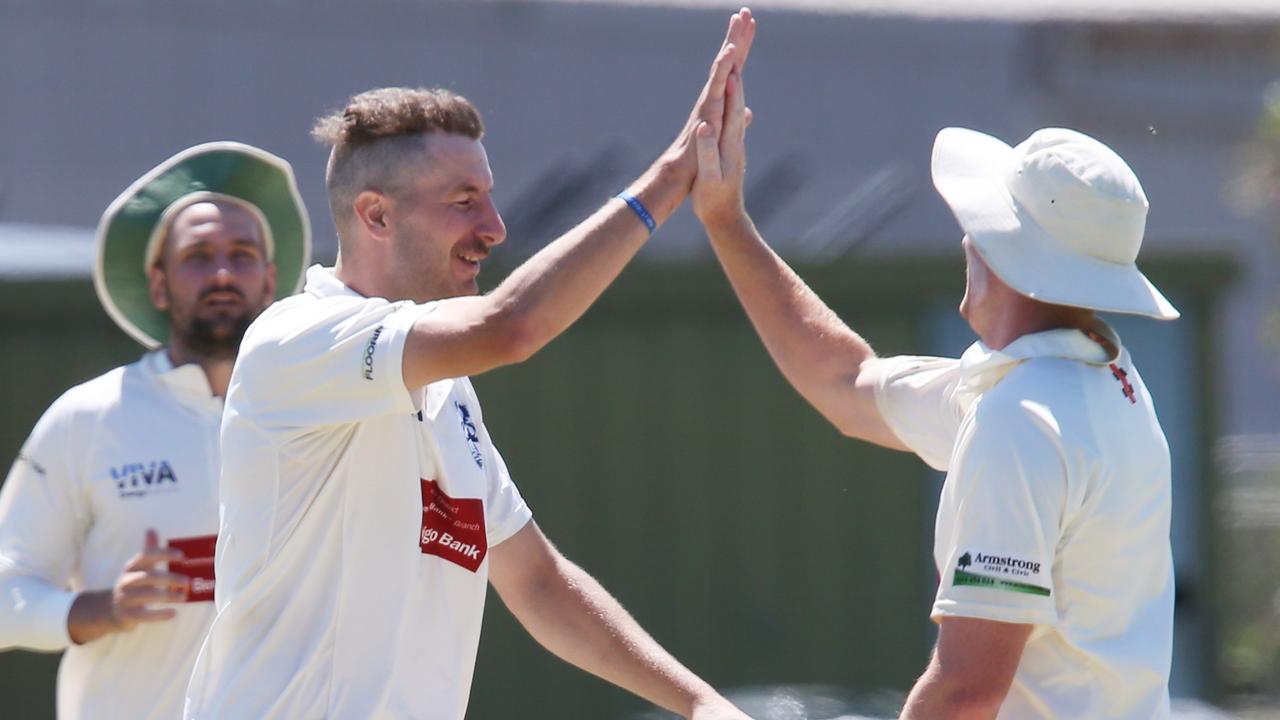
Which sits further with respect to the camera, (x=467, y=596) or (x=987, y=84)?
(x=987, y=84)

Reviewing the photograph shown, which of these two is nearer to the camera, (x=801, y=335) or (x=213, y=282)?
(x=801, y=335)

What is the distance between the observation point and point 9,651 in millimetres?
8781

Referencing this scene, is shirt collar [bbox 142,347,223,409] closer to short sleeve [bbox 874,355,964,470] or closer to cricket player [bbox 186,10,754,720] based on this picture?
cricket player [bbox 186,10,754,720]

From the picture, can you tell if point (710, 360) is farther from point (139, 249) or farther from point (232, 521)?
point (232, 521)

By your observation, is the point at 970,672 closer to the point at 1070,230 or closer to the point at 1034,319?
the point at 1034,319

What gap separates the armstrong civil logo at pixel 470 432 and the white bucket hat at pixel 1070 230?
1.08m

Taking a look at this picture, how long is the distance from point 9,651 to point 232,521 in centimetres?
594

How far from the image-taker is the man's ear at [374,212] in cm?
353

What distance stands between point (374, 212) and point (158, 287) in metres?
1.77

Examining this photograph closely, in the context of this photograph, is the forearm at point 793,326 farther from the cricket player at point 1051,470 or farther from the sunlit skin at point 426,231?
the sunlit skin at point 426,231

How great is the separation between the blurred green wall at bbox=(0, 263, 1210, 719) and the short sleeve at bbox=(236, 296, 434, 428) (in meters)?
6.07

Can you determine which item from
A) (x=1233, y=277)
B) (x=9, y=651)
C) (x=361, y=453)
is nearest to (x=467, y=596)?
(x=361, y=453)

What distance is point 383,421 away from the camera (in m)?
3.39

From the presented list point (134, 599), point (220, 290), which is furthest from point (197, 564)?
point (220, 290)
